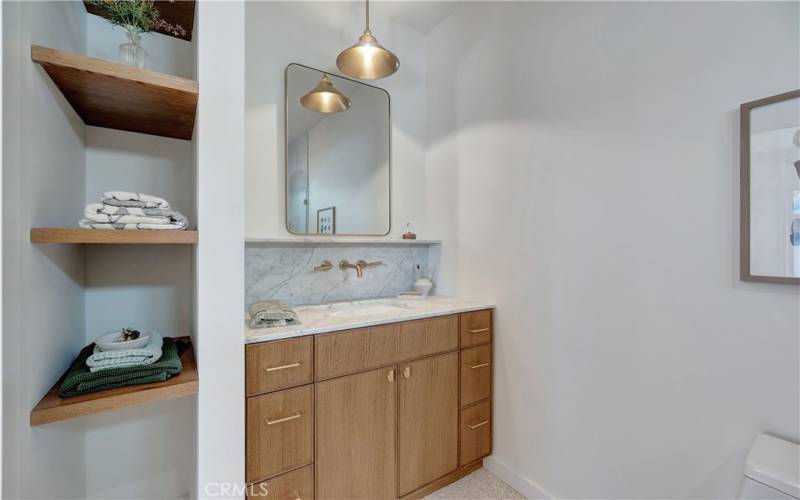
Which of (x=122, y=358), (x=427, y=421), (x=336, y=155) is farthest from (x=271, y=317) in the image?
(x=336, y=155)

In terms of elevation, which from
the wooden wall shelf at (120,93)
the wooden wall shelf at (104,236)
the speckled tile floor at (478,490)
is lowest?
the speckled tile floor at (478,490)

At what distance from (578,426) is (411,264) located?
1416mm

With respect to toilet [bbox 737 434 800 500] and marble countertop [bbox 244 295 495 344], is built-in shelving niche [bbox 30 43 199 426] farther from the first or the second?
toilet [bbox 737 434 800 500]

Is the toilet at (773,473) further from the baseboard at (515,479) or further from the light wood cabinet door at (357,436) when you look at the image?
the light wood cabinet door at (357,436)

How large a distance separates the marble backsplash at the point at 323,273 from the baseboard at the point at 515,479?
1.21m

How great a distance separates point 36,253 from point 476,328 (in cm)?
186

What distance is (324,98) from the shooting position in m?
2.23

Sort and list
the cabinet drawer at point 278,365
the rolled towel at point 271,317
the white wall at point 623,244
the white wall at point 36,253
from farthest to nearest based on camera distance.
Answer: the rolled towel at point 271,317, the cabinet drawer at point 278,365, the white wall at point 623,244, the white wall at point 36,253

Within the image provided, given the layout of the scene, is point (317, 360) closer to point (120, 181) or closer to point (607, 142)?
point (120, 181)

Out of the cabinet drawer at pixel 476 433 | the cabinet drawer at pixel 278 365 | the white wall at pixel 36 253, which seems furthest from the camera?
the cabinet drawer at pixel 476 433

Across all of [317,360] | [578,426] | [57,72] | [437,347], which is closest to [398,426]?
[437,347]

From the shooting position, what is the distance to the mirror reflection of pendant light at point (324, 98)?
86.0 inches

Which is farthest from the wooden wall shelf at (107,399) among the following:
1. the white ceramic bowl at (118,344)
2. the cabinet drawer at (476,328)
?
the cabinet drawer at (476,328)

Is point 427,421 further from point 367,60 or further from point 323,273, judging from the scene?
point 367,60
